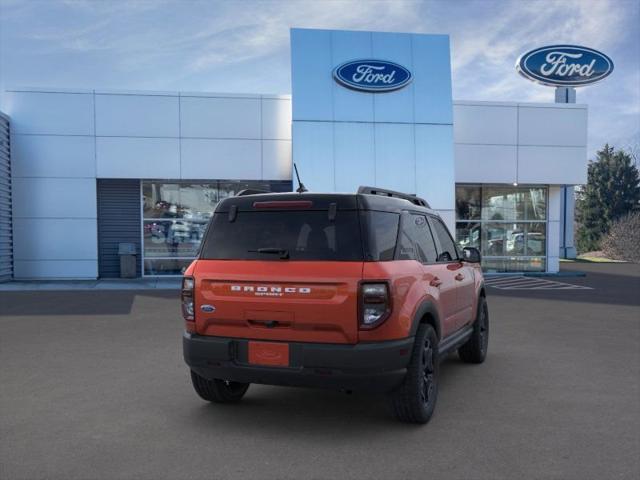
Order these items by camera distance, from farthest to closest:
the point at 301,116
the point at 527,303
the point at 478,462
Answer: the point at 301,116
the point at 527,303
the point at 478,462

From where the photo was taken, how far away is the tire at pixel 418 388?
430cm

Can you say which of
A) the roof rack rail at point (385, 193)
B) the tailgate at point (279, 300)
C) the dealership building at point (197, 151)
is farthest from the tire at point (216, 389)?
the dealership building at point (197, 151)

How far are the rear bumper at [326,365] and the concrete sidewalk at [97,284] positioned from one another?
1170 cm

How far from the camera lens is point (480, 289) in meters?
6.73

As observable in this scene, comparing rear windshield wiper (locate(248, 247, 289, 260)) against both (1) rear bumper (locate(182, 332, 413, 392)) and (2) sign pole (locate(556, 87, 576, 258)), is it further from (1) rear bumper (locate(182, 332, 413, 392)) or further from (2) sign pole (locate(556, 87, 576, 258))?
(2) sign pole (locate(556, 87, 576, 258))

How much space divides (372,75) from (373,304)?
1497 centimetres

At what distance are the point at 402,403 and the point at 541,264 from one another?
18.5 meters

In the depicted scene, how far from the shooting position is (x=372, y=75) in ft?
58.0

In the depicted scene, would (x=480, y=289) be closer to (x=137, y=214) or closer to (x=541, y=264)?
(x=137, y=214)

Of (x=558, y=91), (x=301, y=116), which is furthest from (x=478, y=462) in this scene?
(x=558, y=91)

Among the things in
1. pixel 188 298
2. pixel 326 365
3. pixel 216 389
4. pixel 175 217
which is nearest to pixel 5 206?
pixel 175 217

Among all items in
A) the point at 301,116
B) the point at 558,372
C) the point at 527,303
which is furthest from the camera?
the point at 301,116

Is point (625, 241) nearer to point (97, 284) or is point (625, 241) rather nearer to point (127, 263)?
point (127, 263)

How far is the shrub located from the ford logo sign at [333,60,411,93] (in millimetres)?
24144
